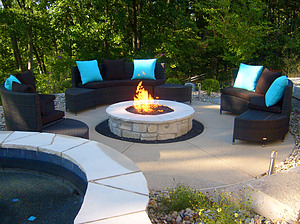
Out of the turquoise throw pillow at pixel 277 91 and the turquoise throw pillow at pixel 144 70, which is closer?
the turquoise throw pillow at pixel 277 91

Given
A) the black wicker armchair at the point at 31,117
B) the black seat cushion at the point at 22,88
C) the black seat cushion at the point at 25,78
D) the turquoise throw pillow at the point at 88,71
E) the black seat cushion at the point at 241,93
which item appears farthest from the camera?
the turquoise throw pillow at the point at 88,71

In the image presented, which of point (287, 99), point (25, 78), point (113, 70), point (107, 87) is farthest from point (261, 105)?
point (25, 78)

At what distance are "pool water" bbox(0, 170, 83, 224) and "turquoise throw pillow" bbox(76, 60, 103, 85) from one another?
4.07m

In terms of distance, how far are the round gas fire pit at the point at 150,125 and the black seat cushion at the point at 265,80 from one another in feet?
5.59

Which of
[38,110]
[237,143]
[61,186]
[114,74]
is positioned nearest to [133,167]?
[61,186]

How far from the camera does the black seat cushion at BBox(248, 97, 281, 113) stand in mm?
4327

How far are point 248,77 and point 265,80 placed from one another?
0.51 meters

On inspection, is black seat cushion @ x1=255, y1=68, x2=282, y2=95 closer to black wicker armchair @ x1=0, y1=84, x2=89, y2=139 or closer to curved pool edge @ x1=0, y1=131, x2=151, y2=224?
black wicker armchair @ x1=0, y1=84, x2=89, y2=139

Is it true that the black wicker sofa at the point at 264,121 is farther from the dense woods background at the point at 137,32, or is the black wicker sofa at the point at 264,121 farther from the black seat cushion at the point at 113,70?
the dense woods background at the point at 137,32

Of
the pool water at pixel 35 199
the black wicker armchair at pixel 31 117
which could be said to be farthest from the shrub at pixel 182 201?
the black wicker armchair at pixel 31 117

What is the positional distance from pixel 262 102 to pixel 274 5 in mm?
11906

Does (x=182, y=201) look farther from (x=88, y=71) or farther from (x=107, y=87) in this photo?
(x=88, y=71)

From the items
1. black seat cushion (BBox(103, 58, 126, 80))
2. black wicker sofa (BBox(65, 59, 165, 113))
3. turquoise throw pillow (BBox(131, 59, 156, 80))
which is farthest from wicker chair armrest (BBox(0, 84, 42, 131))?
turquoise throw pillow (BBox(131, 59, 156, 80))

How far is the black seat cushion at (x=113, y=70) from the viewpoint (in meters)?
6.97
